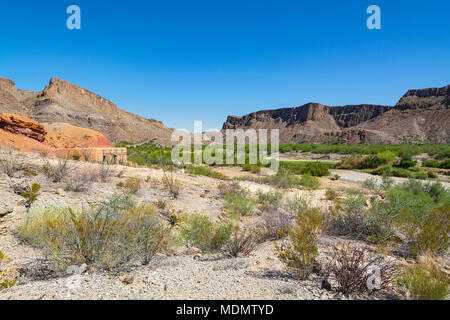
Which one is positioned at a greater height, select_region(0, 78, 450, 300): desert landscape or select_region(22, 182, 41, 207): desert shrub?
select_region(22, 182, 41, 207): desert shrub

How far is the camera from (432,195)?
10945 millimetres

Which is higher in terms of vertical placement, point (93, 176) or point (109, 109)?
point (109, 109)

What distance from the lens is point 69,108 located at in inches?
2510

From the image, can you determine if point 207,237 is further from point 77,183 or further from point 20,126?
point 20,126

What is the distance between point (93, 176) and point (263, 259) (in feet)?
22.6

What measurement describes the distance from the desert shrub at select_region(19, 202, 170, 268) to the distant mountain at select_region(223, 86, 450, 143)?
2791 inches

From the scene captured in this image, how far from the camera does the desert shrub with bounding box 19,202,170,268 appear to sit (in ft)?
9.68

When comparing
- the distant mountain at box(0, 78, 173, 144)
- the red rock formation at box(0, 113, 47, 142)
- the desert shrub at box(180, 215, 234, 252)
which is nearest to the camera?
the desert shrub at box(180, 215, 234, 252)

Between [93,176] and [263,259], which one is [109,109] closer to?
[93,176]

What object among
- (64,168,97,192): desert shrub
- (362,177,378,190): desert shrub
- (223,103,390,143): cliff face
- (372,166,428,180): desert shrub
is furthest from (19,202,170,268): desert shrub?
(223,103,390,143): cliff face

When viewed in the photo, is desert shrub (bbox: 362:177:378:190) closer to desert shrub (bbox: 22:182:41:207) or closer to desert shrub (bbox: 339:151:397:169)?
desert shrub (bbox: 339:151:397:169)

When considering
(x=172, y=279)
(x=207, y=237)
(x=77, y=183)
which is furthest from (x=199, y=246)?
(x=77, y=183)

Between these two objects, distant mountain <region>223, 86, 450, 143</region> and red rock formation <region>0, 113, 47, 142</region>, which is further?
distant mountain <region>223, 86, 450, 143</region>
